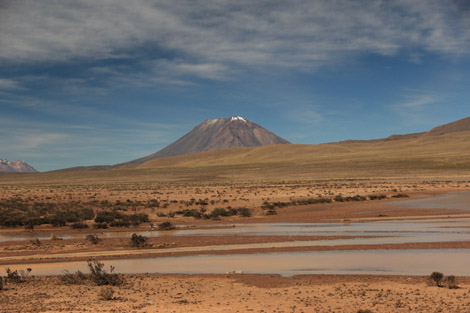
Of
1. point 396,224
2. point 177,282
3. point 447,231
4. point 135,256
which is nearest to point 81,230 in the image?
point 135,256

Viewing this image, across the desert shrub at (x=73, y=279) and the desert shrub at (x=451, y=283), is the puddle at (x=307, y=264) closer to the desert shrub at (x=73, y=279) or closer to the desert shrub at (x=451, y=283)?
the desert shrub at (x=73, y=279)

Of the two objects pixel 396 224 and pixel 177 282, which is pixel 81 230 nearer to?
pixel 177 282

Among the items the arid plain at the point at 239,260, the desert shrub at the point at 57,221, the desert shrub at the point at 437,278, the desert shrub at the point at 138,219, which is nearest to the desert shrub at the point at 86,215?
the arid plain at the point at 239,260

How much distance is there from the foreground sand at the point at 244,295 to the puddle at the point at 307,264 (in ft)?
3.45

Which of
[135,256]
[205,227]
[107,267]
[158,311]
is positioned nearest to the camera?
[158,311]

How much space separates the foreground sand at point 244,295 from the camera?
1052cm

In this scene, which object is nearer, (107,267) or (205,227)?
(107,267)

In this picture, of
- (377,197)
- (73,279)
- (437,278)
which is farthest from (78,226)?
(377,197)

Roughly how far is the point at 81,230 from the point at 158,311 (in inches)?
754

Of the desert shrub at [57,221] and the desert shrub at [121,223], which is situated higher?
the desert shrub at [57,221]

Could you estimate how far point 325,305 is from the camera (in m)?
10.6

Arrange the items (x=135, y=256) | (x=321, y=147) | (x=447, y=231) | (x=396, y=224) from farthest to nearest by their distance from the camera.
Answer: (x=321, y=147)
(x=396, y=224)
(x=447, y=231)
(x=135, y=256)

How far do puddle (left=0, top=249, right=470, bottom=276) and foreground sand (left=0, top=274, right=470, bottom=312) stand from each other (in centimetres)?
105

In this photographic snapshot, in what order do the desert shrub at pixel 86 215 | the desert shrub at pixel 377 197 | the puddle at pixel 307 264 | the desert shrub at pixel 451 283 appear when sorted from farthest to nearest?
1. the desert shrub at pixel 377 197
2. the desert shrub at pixel 86 215
3. the puddle at pixel 307 264
4. the desert shrub at pixel 451 283
